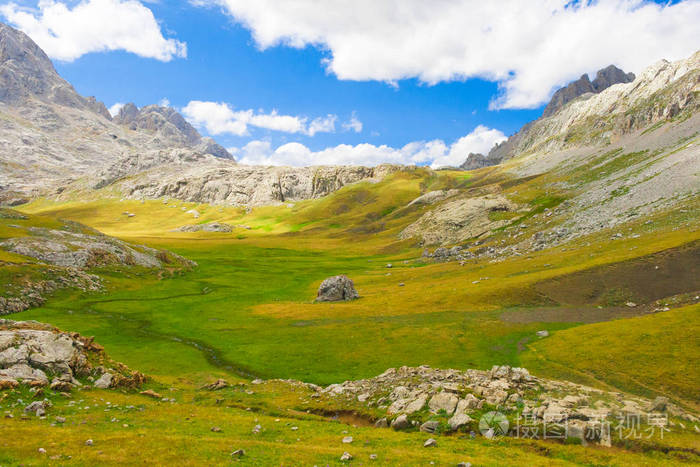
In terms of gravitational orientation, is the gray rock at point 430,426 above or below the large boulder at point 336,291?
below

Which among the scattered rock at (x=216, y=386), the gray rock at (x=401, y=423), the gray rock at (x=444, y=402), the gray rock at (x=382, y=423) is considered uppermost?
the gray rock at (x=444, y=402)

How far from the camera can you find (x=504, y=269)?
3873 inches

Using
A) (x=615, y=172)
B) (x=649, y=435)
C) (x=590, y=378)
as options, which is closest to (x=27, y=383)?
Result: (x=649, y=435)

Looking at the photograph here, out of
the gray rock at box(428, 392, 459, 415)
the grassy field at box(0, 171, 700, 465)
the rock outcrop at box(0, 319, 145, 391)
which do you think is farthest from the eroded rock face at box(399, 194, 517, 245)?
the rock outcrop at box(0, 319, 145, 391)

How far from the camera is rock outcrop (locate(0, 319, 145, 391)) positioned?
28812mm

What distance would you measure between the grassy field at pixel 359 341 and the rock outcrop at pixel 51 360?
8.45 ft

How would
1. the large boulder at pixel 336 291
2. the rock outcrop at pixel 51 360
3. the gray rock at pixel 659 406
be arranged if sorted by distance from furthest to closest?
the large boulder at pixel 336 291 < the rock outcrop at pixel 51 360 < the gray rock at pixel 659 406

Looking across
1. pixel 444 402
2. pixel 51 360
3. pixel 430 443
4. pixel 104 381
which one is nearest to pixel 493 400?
pixel 444 402

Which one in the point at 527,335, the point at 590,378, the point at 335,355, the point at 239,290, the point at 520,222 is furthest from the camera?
the point at 520,222

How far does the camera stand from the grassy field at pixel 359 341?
22312 mm

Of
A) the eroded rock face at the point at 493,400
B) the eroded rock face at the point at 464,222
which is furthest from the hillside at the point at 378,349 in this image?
the eroded rock face at the point at 464,222

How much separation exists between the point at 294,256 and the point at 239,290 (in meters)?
73.7

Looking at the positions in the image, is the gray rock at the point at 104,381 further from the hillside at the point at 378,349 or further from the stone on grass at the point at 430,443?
the stone on grass at the point at 430,443

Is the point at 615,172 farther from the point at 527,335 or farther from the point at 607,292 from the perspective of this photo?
the point at 527,335
